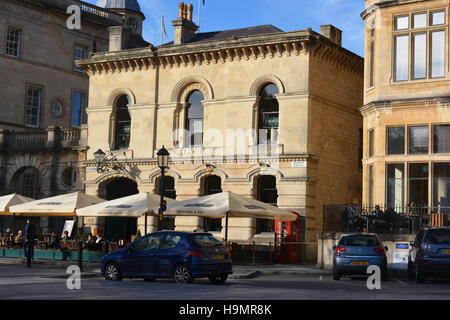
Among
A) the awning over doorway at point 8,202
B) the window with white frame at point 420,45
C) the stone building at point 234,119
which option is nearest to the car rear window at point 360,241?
the window with white frame at point 420,45

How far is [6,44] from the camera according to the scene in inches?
1827

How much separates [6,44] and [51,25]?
3.54 m

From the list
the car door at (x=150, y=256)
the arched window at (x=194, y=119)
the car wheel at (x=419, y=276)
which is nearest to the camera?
the car door at (x=150, y=256)

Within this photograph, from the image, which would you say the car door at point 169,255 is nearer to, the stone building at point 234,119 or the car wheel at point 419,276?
the car wheel at point 419,276

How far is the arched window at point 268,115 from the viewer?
1346 inches

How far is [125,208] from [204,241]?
30.5ft

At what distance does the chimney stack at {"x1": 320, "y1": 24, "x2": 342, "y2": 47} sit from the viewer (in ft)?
115

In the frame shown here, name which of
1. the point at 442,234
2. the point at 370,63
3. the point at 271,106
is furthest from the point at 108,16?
the point at 442,234

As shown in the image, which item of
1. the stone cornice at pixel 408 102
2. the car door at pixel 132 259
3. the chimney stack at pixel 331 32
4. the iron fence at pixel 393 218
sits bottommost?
the car door at pixel 132 259

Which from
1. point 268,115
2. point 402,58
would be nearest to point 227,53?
point 268,115

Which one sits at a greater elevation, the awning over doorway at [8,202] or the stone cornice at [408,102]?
the stone cornice at [408,102]

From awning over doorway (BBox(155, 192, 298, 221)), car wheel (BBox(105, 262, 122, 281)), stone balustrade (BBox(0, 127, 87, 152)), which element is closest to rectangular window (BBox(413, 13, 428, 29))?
awning over doorway (BBox(155, 192, 298, 221))

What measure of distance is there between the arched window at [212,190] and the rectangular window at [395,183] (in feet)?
31.0

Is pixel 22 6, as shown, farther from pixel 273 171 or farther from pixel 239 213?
pixel 239 213
